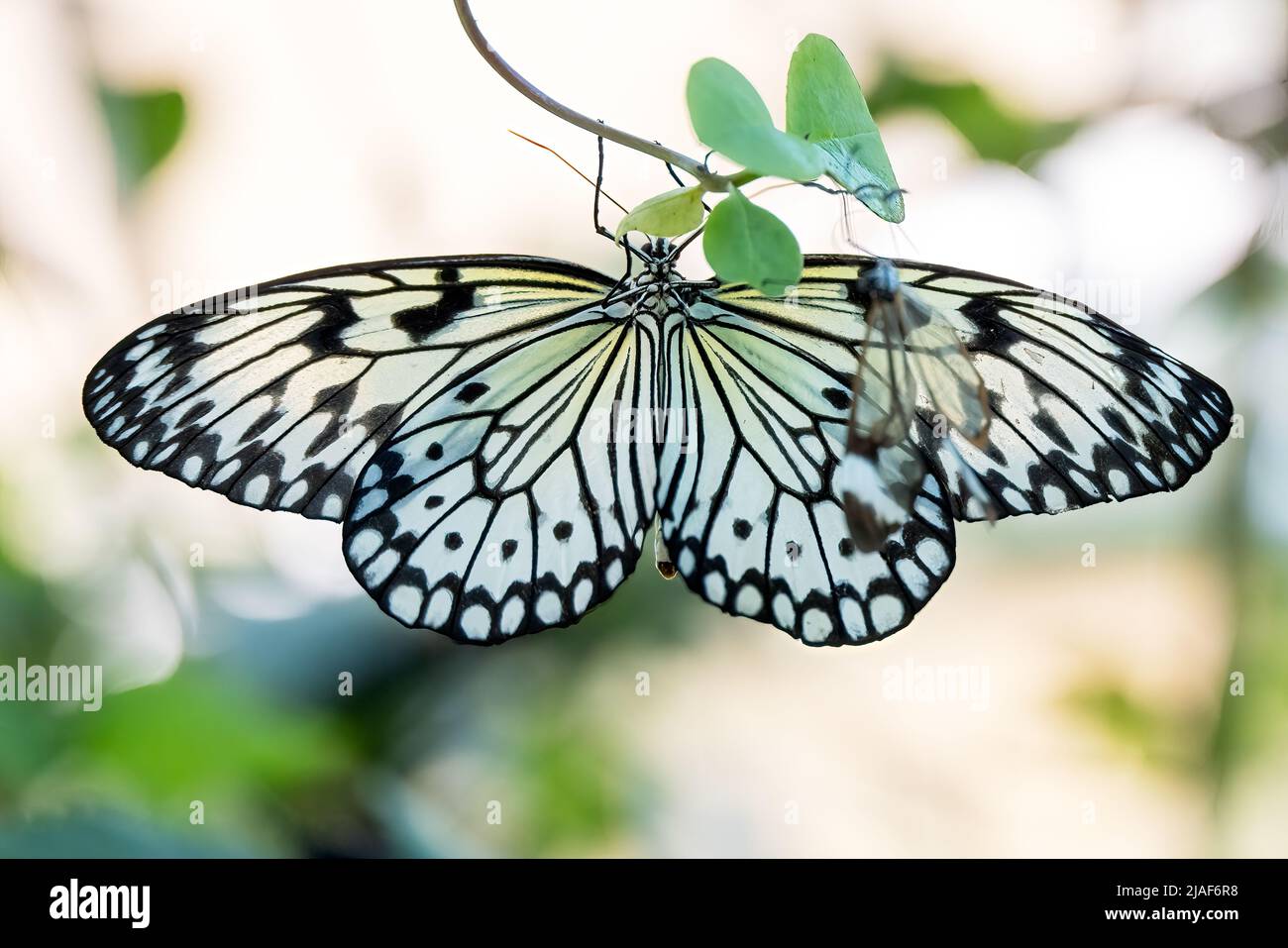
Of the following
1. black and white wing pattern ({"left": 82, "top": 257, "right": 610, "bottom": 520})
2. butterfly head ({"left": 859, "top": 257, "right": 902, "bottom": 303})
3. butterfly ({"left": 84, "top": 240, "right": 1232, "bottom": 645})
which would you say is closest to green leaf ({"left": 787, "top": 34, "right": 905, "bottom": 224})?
butterfly head ({"left": 859, "top": 257, "right": 902, "bottom": 303})

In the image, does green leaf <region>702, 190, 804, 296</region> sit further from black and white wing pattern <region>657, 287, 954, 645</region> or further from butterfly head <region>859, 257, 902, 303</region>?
black and white wing pattern <region>657, 287, 954, 645</region>

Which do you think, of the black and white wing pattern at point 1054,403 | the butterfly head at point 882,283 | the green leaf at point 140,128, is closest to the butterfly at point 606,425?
the black and white wing pattern at point 1054,403

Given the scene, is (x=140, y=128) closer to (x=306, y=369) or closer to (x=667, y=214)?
(x=306, y=369)

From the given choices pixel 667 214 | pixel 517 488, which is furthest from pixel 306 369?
pixel 667 214

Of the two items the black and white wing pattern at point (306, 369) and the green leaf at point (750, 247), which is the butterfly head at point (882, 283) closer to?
the green leaf at point (750, 247)

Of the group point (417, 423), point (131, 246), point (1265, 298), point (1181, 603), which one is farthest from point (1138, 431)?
point (131, 246)

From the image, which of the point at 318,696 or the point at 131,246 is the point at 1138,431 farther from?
the point at 131,246

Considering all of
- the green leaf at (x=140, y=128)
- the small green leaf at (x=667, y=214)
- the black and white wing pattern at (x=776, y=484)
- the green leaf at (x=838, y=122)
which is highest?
the green leaf at (x=140, y=128)
